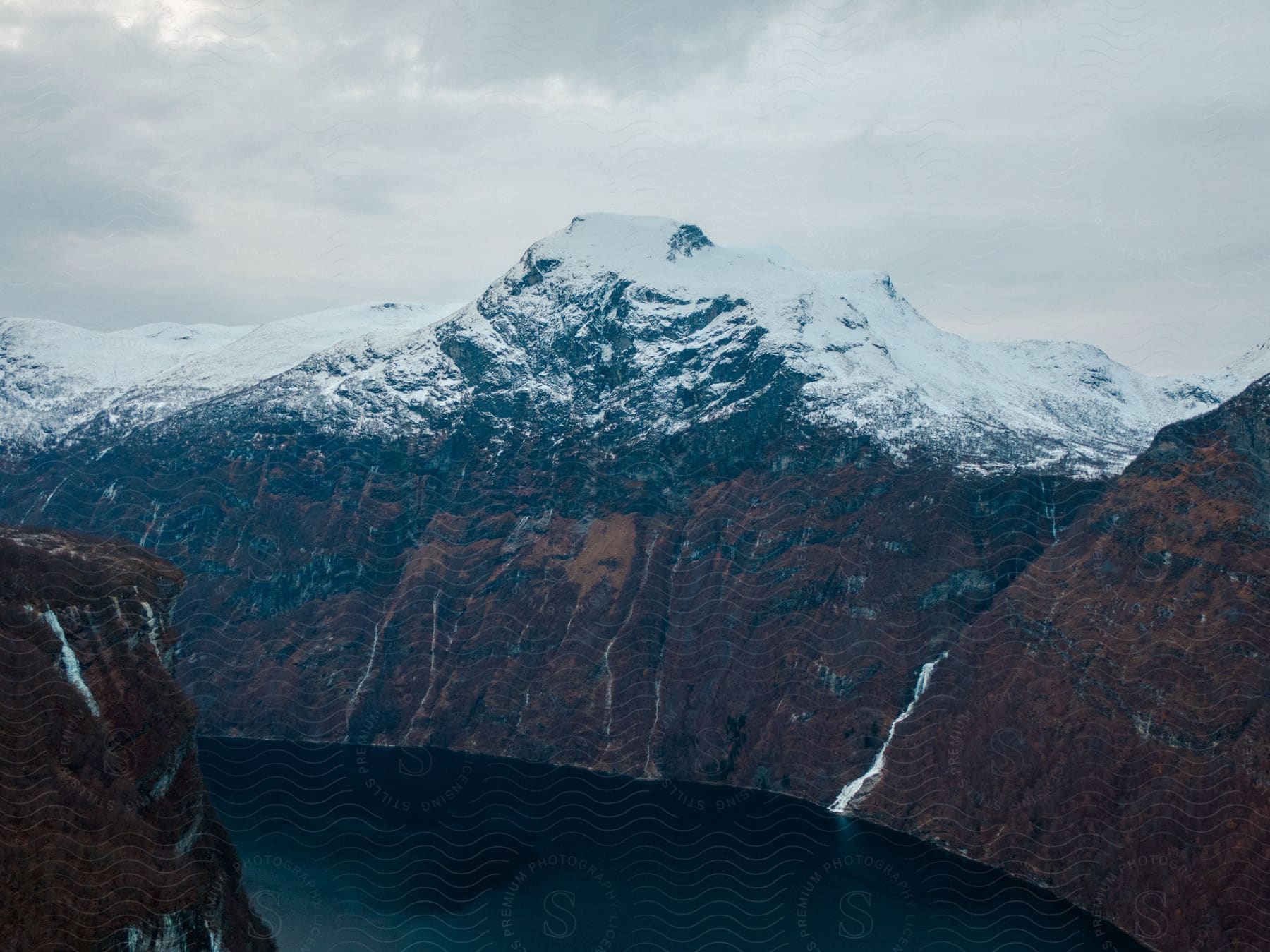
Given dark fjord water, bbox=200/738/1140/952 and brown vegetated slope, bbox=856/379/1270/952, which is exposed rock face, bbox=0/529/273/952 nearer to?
dark fjord water, bbox=200/738/1140/952

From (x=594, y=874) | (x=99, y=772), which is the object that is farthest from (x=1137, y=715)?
(x=99, y=772)

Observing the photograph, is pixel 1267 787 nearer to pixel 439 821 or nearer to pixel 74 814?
pixel 439 821

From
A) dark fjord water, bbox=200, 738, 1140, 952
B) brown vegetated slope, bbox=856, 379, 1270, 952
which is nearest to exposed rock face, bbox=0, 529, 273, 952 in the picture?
dark fjord water, bbox=200, 738, 1140, 952

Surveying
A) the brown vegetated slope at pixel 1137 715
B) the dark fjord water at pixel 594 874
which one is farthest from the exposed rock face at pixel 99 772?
the brown vegetated slope at pixel 1137 715

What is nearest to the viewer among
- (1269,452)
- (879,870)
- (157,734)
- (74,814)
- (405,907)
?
(74,814)

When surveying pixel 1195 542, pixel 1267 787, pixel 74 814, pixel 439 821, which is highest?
pixel 1195 542

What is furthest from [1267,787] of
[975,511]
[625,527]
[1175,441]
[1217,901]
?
[625,527]
